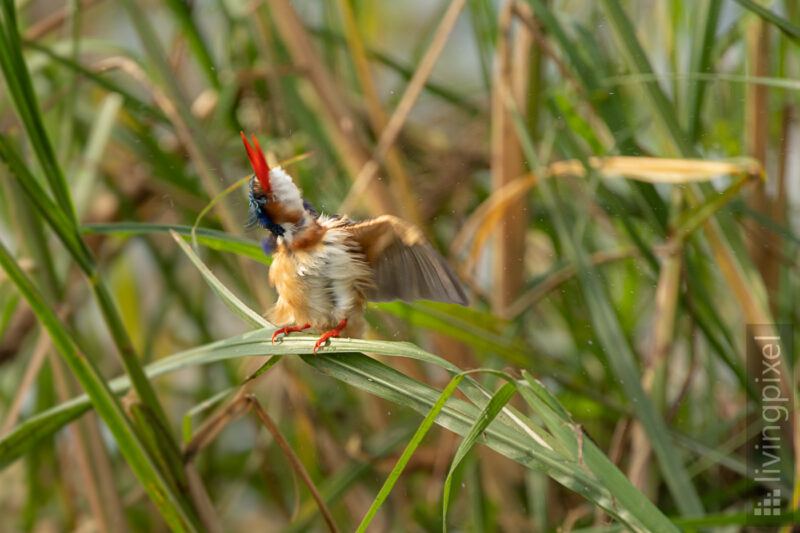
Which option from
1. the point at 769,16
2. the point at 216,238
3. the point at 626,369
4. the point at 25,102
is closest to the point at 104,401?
the point at 216,238

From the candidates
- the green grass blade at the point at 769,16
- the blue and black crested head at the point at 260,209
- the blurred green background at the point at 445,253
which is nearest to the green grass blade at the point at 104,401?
the blurred green background at the point at 445,253

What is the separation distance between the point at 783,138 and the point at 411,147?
81 cm

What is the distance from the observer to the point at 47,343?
1.05 metres

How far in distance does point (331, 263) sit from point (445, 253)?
78cm

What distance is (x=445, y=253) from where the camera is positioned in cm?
142

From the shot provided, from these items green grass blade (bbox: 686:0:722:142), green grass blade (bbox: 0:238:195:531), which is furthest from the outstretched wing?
green grass blade (bbox: 686:0:722:142)

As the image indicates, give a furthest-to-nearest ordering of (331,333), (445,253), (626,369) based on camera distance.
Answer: (445,253), (626,369), (331,333)

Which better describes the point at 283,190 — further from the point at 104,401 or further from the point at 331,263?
the point at 104,401

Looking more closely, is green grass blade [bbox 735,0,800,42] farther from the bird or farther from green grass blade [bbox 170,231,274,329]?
green grass blade [bbox 170,231,274,329]

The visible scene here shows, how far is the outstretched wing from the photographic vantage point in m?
0.63

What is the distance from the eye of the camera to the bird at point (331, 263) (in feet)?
2.15

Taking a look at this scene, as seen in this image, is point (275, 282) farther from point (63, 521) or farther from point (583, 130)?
point (63, 521)

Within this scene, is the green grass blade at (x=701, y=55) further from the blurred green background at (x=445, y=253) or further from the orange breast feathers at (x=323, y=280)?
the orange breast feathers at (x=323, y=280)

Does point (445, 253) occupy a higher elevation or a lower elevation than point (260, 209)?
lower
